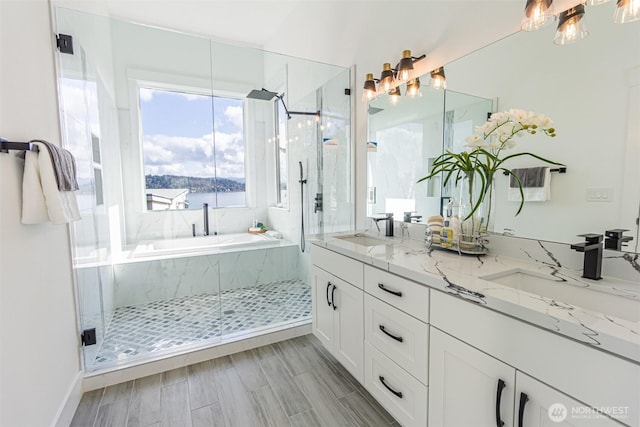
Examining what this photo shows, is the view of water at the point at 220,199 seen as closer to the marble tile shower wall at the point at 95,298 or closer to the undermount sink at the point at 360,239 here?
the marble tile shower wall at the point at 95,298

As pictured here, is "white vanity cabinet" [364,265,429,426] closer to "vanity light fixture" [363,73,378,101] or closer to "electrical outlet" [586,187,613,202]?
"electrical outlet" [586,187,613,202]

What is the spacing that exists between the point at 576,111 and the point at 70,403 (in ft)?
9.51

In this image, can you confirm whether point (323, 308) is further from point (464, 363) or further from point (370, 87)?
point (370, 87)

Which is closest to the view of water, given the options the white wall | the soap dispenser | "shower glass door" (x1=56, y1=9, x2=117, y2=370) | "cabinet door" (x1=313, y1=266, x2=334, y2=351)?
"shower glass door" (x1=56, y1=9, x2=117, y2=370)

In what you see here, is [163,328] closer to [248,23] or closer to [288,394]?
[288,394]

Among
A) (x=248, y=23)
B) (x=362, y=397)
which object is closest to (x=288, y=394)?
(x=362, y=397)

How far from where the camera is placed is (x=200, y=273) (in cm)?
313

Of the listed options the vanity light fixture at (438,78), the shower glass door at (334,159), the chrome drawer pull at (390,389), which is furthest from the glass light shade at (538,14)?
the chrome drawer pull at (390,389)

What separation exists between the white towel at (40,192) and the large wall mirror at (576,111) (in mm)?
2108

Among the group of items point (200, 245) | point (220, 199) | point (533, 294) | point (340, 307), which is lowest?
point (340, 307)

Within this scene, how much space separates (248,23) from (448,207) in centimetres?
335

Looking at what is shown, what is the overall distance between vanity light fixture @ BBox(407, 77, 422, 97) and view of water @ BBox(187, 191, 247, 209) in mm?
2551

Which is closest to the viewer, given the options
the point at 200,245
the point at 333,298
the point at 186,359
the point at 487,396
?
the point at 487,396

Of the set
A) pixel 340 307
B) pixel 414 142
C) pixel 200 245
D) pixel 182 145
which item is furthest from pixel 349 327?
pixel 182 145
